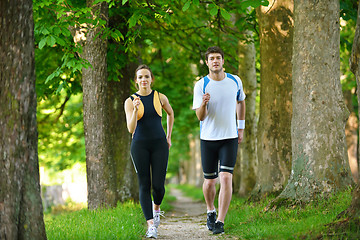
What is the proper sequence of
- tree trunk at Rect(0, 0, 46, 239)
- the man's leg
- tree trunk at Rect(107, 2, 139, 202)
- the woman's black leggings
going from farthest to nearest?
tree trunk at Rect(107, 2, 139, 202) < the man's leg < the woman's black leggings < tree trunk at Rect(0, 0, 46, 239)

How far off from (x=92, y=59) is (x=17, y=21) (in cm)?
448

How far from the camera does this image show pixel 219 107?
6.87m

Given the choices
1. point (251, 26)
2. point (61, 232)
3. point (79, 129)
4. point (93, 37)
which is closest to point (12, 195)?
point (61, 232)

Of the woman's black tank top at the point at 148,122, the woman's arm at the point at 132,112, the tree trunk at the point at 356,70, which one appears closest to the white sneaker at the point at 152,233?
the woman's black tank top at the point at 148,122

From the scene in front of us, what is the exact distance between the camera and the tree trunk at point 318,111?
7.35 m

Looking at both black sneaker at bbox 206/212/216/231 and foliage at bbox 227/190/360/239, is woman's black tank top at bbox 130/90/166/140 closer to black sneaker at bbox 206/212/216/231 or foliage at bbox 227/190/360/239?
black sneaker at bbox 206/212/216/231

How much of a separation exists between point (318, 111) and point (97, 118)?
4.17 metres

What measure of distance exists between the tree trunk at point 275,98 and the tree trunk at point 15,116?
570 centimetres

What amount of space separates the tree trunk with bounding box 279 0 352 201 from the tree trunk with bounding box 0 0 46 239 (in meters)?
4.20

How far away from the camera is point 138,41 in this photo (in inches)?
475

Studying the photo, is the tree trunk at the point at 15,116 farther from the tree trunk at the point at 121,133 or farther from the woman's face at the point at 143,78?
the tree trunk at the point at 121,133

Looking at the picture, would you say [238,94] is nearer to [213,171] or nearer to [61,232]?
[213,171]

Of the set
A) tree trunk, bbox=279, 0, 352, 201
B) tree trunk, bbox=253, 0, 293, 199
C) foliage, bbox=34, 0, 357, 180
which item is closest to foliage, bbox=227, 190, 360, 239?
tree trunk, bbox=279, 0, 352, 201

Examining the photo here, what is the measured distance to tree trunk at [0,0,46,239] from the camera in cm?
480
